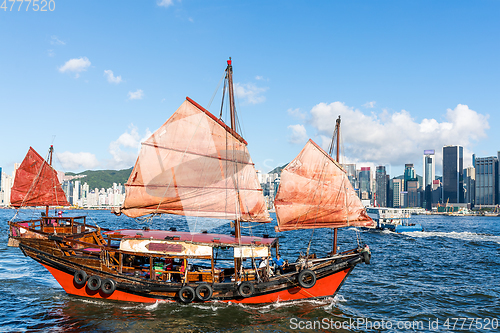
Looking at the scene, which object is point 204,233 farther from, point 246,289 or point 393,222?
point 393,222

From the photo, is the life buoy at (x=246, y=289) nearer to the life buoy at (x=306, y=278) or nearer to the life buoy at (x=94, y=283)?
the life buoy at (x=306, y=278)

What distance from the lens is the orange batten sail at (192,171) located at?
1984 centimetres

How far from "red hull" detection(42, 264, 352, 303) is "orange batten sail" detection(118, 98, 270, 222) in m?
4.43

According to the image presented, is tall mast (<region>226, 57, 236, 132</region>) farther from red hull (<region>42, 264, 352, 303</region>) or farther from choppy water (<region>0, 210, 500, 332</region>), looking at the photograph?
choppy water (<region>0, 210, 500, 332</region>)

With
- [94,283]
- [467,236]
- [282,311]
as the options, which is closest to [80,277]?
[94,283]

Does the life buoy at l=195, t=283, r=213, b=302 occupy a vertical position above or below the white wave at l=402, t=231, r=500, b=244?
above

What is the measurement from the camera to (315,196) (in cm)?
2191

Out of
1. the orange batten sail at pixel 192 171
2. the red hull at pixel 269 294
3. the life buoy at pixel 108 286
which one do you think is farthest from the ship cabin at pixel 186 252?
the orange batten sail at pixel 192 171

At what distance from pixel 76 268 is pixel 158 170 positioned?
670 cm

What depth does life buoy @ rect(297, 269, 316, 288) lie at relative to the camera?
17.2 m

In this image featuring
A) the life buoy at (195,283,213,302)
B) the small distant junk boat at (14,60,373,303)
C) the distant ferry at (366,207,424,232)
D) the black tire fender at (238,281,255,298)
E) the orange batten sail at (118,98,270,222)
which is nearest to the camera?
the life buoy at (195,283,213,302)

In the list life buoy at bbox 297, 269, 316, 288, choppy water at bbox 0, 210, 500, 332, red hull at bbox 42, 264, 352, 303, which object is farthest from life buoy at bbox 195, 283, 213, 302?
life buoy at bbox 297, 269, 316, 288

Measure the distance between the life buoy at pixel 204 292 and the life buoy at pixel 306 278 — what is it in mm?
4457

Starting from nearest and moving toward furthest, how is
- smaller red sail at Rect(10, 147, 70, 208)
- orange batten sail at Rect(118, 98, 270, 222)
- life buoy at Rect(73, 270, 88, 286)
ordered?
1. life buoy at Rect(73, 270, 88, 286)
2. orange batten sail at Rect(118, 98, 270, 222)
3. smaller red sail at Rect(10, 147, 70, 208)
